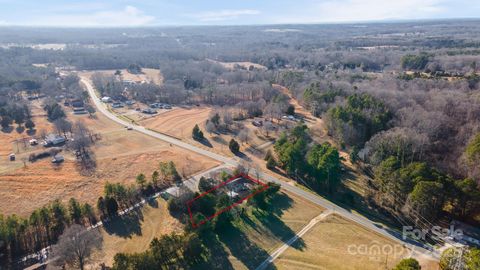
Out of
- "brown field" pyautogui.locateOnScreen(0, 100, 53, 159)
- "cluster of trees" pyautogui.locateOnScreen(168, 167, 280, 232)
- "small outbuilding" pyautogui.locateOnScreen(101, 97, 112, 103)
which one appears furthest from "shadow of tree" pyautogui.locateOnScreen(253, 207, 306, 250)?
"small outbuilding" pyautogui.locateOnScreen(101, 97, 112, 103)

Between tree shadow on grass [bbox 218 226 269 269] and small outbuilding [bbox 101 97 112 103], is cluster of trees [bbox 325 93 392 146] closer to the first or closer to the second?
tree shadow on grass [bbox 218 226 269 269]

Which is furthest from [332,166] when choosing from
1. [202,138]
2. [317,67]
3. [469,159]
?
[317,67]

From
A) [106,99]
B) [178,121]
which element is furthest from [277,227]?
[106,99]

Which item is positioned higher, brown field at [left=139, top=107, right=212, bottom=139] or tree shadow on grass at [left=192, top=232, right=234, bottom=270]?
brown field at [left=139, top=107, right=212, bottom=139]

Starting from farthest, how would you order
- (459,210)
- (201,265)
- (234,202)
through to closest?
(234,202)
(459,210)
(201,265)

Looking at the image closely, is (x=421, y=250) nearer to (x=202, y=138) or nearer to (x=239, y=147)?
(x=239, y=147)

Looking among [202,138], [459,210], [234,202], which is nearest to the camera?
[459,210]
